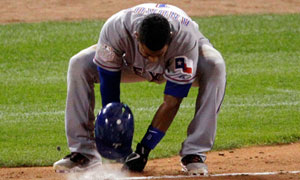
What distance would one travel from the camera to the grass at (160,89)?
8.55 meters

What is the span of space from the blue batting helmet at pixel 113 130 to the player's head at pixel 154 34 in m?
0.60

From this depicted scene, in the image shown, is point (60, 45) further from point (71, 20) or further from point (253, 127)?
point (253, 127)

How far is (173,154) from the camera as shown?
805 cm

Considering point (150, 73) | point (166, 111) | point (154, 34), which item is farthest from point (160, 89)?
point (154, 34)

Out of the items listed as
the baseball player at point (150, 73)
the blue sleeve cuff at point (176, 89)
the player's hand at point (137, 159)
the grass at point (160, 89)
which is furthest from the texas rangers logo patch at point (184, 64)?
the grass at point (160, 89)

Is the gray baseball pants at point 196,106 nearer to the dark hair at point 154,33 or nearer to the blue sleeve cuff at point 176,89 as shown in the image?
the blue sleeve cuff at point 176,89

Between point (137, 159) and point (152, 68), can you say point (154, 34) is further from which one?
point (137, 159)

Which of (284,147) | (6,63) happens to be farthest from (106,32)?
(6,63)

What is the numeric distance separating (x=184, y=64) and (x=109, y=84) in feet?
2.20

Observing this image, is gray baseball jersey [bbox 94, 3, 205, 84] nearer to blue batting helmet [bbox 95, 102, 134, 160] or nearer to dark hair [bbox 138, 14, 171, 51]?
dark hair [bbox 138, 14, 171, 51]

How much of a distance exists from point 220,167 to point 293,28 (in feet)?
27.8

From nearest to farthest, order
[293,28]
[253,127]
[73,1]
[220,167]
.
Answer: [220,167] < [253,127] < [293,28] < [73,1]

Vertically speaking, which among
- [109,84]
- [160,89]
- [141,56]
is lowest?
[160,89]

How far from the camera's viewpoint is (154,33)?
19.2ft
